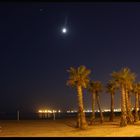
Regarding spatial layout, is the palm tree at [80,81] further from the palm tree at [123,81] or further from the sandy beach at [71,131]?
the palm tree at [123,81]

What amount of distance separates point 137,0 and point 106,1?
1171 millimetres

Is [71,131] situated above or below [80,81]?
below

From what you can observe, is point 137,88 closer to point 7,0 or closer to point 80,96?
point 80,96

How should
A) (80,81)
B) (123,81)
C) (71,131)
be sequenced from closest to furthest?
→ 1. (71,131)
2. (80,81)
3. (123,81)

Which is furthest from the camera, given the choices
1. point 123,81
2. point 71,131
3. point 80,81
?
point 123,81

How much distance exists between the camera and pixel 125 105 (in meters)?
59.1

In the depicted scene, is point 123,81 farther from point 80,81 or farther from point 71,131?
point 71,131

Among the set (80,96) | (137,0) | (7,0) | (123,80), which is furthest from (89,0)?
(123,80)

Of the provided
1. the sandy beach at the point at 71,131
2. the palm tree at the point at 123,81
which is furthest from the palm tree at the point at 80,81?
the palm tree at the point at 123,81

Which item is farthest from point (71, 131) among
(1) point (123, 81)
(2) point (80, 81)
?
(1) point (123, 81)

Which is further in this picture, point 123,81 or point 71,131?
point 123,81

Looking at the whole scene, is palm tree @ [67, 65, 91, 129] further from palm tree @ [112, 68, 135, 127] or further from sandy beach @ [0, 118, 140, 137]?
palm tree @ [112, 68, 135, 127]

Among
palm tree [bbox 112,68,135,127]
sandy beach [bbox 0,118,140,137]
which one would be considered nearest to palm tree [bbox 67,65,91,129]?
sandy beach [bbox 0,118,140,137]

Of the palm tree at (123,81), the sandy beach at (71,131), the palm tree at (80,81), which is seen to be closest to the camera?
the sandy beach at (71,131)
